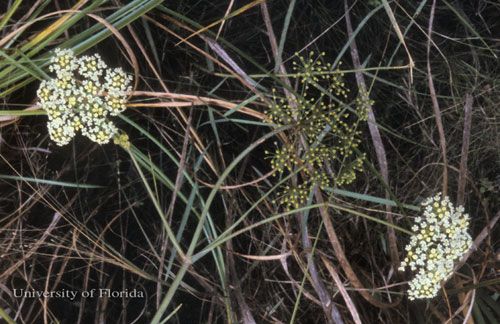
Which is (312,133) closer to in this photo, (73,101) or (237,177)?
(237,177)

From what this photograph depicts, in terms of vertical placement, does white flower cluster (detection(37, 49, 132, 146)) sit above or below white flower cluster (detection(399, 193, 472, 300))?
above

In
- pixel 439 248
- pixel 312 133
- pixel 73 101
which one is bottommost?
pixel 439 248

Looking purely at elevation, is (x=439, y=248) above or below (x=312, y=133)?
below

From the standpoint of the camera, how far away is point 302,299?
125 cm

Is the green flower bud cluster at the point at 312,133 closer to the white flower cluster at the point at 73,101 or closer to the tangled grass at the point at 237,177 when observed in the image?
the tangled grass at the point at 237,177

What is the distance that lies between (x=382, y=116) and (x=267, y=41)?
347mm

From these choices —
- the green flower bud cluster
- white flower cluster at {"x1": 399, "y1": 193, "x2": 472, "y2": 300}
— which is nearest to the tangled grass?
the green flower bud cluster

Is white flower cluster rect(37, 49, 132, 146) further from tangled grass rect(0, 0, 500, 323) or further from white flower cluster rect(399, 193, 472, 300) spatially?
white flower cluster rect(399, 193, 472, 300)

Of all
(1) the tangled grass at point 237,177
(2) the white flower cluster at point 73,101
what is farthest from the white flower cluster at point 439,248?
(2) the white flower cluster at point 73,101

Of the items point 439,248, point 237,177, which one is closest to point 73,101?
point 237,177

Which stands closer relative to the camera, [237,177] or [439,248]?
[439,248]

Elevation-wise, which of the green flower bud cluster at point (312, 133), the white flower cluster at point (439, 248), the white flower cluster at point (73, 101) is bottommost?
the white flower cluster at point (439, 248)

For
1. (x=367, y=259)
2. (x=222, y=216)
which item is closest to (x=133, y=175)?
(x=222, y=216)

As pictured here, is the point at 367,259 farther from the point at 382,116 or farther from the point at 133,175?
the point at 133,175
